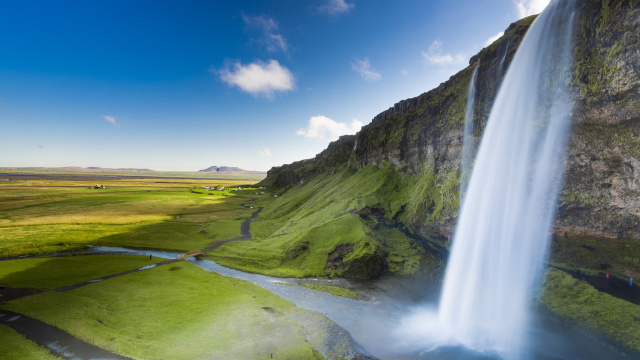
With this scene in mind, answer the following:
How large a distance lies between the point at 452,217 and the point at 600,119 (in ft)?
67.3

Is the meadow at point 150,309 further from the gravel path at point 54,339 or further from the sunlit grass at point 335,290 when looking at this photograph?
the sunlit grass at point 335,290

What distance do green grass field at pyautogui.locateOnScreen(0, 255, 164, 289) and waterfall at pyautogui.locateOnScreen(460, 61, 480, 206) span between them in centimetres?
5627

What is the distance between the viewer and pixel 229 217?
9469 cm

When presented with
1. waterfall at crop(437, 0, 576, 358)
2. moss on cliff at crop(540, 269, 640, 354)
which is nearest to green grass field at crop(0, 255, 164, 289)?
waterfall at crop(437, 0, 576, 358)

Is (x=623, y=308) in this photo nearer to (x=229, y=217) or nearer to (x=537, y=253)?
(x=537, y=253)

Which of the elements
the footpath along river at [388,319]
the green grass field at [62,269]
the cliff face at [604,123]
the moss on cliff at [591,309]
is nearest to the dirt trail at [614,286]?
the moss on cliff at [591,309]

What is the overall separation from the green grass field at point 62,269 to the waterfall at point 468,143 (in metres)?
56.3

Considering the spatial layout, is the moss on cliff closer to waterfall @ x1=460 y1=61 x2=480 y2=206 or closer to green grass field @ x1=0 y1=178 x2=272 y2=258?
waterfall @ x1=460 y1=61 x2=480 y2=206

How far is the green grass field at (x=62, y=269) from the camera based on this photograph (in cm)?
3216

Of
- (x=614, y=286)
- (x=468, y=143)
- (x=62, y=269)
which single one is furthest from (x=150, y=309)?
(x=468, y=143)

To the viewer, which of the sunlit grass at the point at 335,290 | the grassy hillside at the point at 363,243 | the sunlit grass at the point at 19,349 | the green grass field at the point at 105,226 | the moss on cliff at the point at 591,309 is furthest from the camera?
the green grass field at the point at 105,226

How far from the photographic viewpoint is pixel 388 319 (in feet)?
92.7

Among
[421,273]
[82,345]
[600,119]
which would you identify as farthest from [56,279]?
[600,119]

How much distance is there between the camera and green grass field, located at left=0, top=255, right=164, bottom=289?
32.2 m
